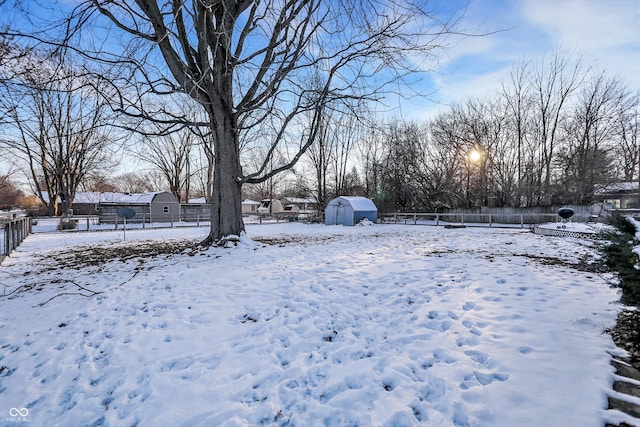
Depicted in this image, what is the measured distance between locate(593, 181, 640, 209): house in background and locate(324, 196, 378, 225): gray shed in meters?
Result: 21.9

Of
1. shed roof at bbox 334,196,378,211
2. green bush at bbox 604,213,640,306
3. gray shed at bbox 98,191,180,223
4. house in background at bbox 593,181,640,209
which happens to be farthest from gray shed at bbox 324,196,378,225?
house in background at bbox 593,181,640,209

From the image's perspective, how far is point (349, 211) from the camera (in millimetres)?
21328

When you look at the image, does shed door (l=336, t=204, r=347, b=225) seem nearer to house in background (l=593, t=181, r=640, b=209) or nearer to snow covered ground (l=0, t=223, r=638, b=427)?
snow covered ground (l=0, t=223, r=638, b=427)

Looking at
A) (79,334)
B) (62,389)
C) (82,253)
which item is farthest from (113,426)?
(82,253)

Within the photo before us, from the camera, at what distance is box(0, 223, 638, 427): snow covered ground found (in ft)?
7.41

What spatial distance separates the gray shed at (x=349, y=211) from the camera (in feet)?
69.7

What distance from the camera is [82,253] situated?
9297mm

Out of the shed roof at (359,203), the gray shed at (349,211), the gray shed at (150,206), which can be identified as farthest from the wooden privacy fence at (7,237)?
the gray shed at (150,206)

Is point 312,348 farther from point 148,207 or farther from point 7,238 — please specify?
point 148,207

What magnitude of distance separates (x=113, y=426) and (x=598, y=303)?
18.0 feet

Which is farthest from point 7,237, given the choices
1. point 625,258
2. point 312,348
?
point 625,258

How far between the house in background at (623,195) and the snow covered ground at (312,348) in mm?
30948

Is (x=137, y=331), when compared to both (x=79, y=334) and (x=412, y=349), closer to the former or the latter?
(x=79, y=334)

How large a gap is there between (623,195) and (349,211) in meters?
28.9
